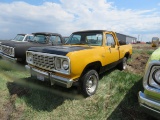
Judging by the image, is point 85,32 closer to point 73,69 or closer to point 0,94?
point 73,69

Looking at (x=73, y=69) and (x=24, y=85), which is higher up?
(x=73, y=69)

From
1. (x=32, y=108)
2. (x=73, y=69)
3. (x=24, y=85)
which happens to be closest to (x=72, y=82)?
(x=73, y=69)

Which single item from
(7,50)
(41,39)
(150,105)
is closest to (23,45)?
(7,50)

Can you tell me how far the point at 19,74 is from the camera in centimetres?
669

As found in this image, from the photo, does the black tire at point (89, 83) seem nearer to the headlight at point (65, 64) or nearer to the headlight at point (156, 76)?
the headlight at point (65, 64)

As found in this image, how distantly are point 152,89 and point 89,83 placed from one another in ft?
7.92

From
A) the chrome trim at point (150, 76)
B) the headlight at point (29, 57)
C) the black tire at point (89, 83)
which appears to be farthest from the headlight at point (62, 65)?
the chrome trim at point (150, 76)

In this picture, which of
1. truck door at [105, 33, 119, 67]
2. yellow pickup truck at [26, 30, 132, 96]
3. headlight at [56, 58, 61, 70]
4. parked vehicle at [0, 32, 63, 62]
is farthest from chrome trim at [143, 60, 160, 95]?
parked vehicle at [0, 32, 63, 62]

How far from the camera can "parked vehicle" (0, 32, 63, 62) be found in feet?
24.1

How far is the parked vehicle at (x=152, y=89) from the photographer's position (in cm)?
232

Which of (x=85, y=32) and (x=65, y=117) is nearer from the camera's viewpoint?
(x=65, y=117)

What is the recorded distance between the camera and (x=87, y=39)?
5.62m

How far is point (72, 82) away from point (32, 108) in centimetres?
127

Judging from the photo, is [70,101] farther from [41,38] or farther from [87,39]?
[41,38]
